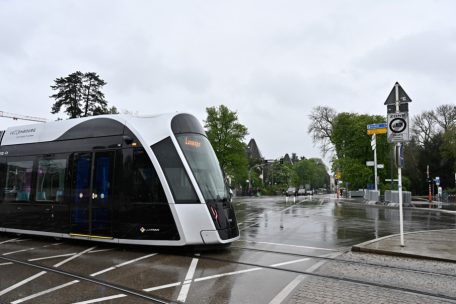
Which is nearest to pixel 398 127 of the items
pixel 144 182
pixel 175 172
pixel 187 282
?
pixel 175 172

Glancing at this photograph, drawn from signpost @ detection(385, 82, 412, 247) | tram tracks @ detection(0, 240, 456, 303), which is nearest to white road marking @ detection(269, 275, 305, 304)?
tram tracks @ detection(0, 240, 456, 303)

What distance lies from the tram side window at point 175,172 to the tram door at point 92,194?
1523 mm

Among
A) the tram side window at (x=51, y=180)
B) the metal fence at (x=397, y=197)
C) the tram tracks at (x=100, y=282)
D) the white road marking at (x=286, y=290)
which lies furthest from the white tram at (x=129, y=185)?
the metal fence at (x=397, y=197)

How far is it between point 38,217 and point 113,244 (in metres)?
2.74

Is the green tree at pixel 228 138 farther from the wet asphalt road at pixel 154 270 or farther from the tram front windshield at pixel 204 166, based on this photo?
the tram front windshield at pixel 204 166

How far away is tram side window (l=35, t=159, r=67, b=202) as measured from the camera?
10953 mm

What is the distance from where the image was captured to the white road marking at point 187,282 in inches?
225

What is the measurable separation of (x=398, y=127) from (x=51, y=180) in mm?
10117

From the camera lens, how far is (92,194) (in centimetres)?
1007

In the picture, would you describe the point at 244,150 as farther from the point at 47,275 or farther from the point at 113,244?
the point at 47,275

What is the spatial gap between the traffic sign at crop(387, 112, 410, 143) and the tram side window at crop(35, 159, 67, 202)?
9366 millimetres

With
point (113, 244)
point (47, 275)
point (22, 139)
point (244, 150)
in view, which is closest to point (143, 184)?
point (113, 244)

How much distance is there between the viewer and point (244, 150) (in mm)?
52375

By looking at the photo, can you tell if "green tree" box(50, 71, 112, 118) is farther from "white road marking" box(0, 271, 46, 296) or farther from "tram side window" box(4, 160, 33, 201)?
"white road marking" box(0, 271, 46, 296)
